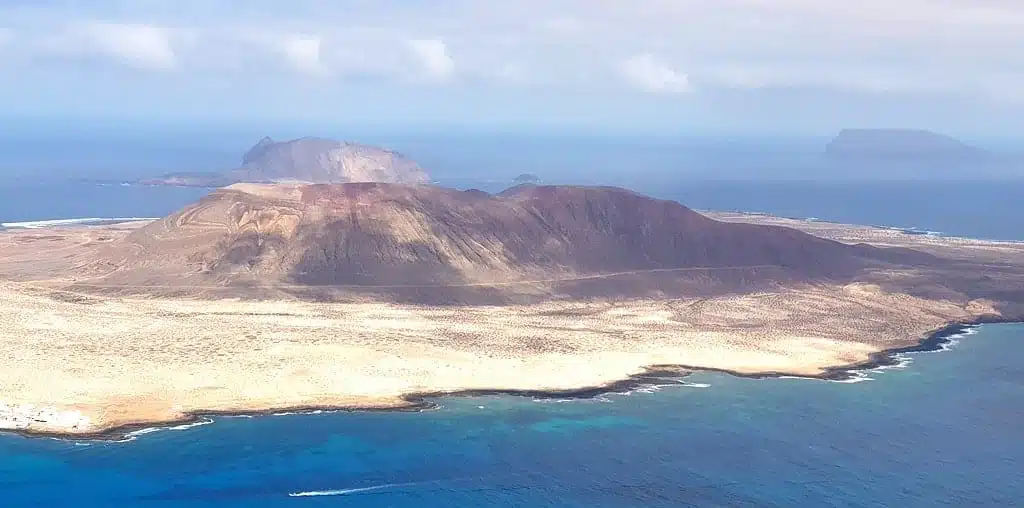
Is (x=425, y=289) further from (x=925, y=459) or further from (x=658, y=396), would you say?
(x=925, y=459)

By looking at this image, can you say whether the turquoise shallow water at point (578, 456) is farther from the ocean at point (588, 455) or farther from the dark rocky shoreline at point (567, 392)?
the dark rocky shoreline at point (567, 392)

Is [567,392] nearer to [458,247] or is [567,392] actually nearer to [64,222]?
[458,247]

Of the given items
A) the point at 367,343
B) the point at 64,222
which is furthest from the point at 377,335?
the point at 64,222

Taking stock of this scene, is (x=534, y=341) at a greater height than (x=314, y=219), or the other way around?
(x=314, y=219)

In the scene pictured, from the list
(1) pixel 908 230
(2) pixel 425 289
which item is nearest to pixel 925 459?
(2) pixel 425 289

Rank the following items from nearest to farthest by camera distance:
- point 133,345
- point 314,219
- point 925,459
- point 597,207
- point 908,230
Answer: point 925,459 → point 133,345 → point 314,219 → point 597,207 → point 908,230

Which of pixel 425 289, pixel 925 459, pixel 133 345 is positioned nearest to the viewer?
pixel 925 459

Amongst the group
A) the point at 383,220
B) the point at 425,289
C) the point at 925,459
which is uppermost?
the point at 383,220
